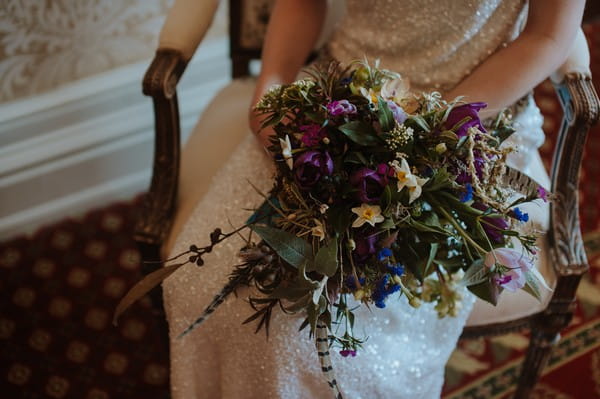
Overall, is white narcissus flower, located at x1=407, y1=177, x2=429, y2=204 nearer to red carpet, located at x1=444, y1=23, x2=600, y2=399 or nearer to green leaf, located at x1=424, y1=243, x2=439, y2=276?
green leaf, located at x1=424, y1=243, x2=439, y2=276

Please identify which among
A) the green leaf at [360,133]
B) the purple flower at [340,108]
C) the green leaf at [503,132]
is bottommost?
the green leaf at [503,132]

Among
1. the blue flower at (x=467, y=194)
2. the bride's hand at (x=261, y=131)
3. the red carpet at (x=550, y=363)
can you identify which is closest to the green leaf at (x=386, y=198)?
the blue flower at (x=467, y=194)

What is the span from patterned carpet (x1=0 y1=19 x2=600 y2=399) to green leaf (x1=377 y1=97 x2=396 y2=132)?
0.92 meters

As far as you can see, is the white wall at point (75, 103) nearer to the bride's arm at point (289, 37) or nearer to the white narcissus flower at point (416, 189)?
the bride's arm at point (289, 37)

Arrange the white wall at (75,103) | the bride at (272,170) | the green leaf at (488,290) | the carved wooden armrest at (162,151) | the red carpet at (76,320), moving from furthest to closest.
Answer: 1. the white wall at (75,103)
2. the red carpet at (76,320)
3. the carved wooden armrest at (162,151)
4. the bride at (272,170)
5. the green leaf at (488,290)

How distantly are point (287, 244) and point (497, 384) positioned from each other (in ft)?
3.13

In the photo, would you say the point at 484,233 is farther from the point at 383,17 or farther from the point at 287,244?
the point at 383,17

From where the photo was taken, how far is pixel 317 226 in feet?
2.95

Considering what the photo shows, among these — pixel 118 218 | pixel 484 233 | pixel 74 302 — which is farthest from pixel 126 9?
pixel 484 233

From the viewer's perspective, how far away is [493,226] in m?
0.90

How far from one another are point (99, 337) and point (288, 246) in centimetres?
96

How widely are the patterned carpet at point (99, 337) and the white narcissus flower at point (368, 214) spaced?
873 millimetres

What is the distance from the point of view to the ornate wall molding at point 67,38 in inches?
65.4

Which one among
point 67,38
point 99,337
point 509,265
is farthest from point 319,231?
point 67,38
